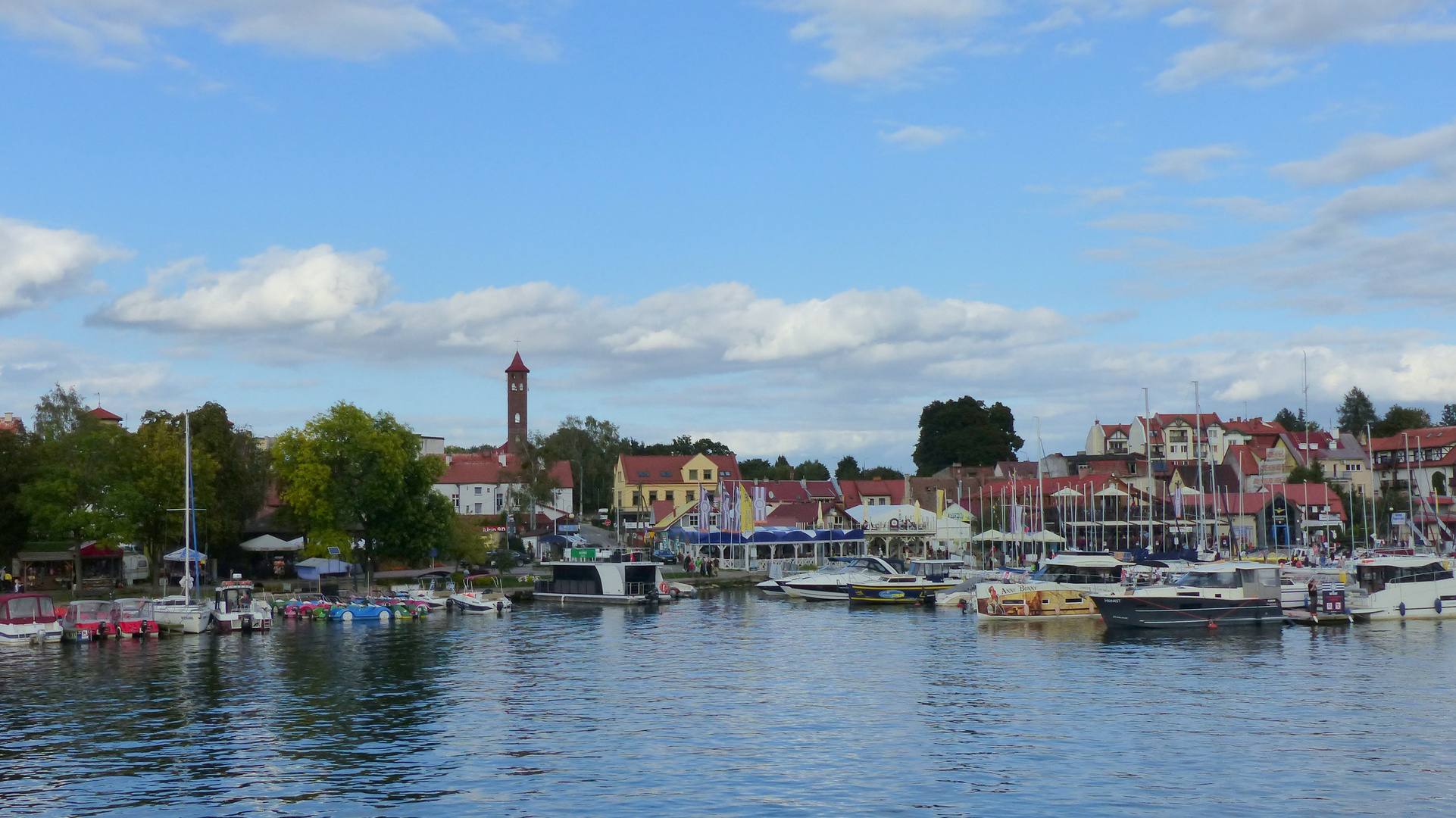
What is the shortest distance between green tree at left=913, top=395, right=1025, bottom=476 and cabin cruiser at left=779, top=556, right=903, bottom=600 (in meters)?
93.8

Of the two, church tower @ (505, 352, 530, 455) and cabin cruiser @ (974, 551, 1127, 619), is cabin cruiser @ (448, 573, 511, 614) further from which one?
church tower @ (505, 352, 530, 455)

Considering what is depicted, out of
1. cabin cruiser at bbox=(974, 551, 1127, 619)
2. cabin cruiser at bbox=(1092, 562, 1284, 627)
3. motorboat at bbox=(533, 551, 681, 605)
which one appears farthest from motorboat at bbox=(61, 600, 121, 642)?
cabin cruiser at bbox=(1092, 562, 1284, 627)

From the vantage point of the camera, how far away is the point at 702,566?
319 feet

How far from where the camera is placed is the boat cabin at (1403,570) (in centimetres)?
5916

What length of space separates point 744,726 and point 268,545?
59285 mm

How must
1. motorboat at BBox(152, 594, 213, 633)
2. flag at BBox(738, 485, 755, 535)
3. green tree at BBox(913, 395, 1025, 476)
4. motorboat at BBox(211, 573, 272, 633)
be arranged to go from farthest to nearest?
green tree at BBox(913, 395, 1025, 476) → flag at BBox(738, 485, 755, 535) → motorboat at BBox(211, 573, 272, 633) → motorboat at BBox(152, 594, 213, 633)

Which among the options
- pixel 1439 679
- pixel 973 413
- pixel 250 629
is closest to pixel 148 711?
pixel 250 629

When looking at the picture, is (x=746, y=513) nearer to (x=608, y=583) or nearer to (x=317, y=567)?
(x=608, y=583)

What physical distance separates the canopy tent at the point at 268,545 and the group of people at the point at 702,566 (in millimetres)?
30256

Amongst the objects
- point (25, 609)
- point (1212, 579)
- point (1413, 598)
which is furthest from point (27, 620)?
point (1413, 598)

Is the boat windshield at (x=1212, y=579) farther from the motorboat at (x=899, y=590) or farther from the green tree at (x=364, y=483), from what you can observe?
the green tree at (x=364, y=483)

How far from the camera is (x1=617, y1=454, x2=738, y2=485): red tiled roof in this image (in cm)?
14688

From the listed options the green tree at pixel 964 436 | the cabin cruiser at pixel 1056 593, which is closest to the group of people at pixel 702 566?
the cabin cruiser at pixel 1056 593

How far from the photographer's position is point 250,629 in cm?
6100
